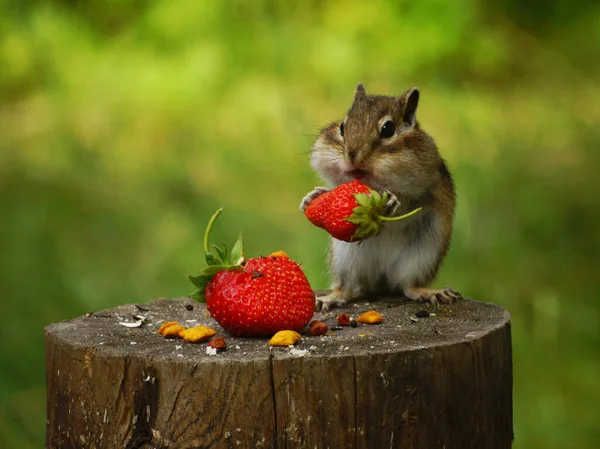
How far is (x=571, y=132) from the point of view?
602cm

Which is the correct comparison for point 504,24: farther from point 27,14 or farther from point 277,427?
point 277,427

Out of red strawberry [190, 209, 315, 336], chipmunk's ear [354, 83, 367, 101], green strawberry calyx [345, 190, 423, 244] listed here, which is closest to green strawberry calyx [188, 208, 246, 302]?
red strawberry [190, 209, 315, 336]

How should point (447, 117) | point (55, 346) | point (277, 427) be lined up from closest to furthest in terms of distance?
point (277, 427), point (55, 346), point (447, 117)

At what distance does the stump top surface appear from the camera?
229cm

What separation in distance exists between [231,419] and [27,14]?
510 cm

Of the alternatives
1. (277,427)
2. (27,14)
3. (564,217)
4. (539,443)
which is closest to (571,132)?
(564,217)

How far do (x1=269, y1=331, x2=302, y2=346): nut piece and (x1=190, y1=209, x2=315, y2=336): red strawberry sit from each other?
104mm

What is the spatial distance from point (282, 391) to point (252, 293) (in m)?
0.36

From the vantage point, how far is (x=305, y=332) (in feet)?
8.38

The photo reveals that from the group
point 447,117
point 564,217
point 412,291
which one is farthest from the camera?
point 447,117

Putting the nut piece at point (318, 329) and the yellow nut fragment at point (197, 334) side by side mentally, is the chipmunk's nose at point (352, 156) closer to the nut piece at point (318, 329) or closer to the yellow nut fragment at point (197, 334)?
the nut piece at point (318, 329)

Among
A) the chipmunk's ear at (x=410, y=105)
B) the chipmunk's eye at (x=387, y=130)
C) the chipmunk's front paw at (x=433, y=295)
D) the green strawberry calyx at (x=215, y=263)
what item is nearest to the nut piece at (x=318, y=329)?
the green strawberry calyx at (x=215, y=263)

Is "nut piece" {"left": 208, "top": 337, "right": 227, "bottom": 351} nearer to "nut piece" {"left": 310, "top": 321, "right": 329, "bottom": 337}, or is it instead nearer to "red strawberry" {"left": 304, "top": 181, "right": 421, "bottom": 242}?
"nut piece" {"left": 310, "top": 321, "right": 329, "bottom": 337}

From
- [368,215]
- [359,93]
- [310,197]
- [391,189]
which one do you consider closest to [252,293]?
[368,215]
